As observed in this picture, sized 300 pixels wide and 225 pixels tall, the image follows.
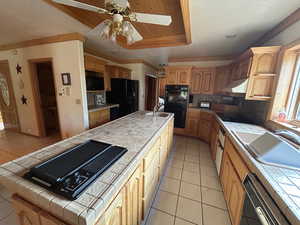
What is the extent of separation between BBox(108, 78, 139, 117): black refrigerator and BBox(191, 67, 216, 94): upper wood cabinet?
6.32 feet

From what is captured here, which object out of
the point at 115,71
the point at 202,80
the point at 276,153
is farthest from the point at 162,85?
the point at 276,153

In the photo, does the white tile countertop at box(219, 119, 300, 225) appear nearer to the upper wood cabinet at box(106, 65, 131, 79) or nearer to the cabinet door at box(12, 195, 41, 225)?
the cabinet door at box(12, 195, 41, 225)

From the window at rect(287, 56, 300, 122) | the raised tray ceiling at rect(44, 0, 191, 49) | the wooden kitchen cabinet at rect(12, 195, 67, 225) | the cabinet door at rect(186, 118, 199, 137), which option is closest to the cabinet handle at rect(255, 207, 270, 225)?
the wooden kitchen cabinet at rect(12, 195, 67, 225)

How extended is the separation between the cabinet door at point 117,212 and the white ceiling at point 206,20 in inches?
79.2

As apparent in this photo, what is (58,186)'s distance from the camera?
63 cm

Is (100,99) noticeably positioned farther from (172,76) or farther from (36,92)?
(172,76)

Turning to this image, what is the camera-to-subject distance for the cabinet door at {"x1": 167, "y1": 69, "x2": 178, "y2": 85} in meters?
3.63

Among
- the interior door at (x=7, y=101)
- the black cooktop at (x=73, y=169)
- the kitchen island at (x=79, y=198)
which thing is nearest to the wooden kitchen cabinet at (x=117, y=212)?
the kitchen island at (x=79, y=198)

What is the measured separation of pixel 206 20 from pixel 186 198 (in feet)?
8.25

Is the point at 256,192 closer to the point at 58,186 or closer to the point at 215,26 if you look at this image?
the point at 58,186

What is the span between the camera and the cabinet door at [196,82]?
360 cm

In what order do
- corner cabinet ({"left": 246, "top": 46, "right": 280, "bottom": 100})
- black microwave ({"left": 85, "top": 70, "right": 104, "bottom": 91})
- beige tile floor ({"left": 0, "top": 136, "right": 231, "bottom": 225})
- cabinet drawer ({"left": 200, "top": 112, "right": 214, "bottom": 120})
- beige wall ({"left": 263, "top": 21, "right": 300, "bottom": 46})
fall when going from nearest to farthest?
beige tile floor ({"left": 0, "top": 136, "right": 231, "bottom": 225})
beige wall ({"left": 263, "top": 21, "right": 300, "bottom": 46})
corner cabinet ({"left": 246, "top": 46, "right": 280, "bottom": 100})
black microwave ({"left": 85, "top": 70, "right": 104, "bottom": 91})
cabinet drawer ({"left": 200, "top": 112, "right": 214, "bottom": 120})

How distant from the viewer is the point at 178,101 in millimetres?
3623

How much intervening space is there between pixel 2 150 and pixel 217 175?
442cm
